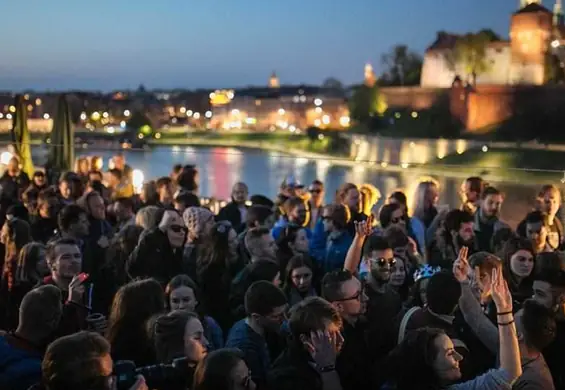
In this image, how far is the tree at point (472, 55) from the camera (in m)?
60.9

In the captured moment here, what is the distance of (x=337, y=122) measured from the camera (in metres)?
96.9

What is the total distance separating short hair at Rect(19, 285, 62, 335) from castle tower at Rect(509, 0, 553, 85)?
2285 inches

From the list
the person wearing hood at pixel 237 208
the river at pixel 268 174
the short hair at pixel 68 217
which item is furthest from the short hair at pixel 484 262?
the river at pixel 268 174

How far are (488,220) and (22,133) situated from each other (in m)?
7.18

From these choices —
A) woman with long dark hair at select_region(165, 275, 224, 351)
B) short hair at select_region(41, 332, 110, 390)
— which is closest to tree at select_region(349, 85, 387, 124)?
woman with long dark hair at select_region(165, 275, 224, 351)

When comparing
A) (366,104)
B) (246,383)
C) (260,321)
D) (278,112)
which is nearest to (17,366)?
(246,383)

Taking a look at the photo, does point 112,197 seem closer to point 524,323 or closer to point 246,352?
point 246,352

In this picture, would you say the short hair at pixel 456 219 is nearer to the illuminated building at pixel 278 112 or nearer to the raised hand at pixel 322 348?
the raised hand at pixel 322 348

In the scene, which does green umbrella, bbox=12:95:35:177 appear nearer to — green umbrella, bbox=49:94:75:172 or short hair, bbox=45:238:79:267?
green umbrella, bbox=49:94:75:172

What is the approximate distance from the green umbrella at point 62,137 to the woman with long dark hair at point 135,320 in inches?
288

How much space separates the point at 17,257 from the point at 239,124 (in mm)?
103088

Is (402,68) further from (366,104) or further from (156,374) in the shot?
(156,374)

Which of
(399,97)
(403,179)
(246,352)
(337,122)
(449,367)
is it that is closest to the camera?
(449,367)

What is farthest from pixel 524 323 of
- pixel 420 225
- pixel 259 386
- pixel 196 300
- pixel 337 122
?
pixel 337 122
